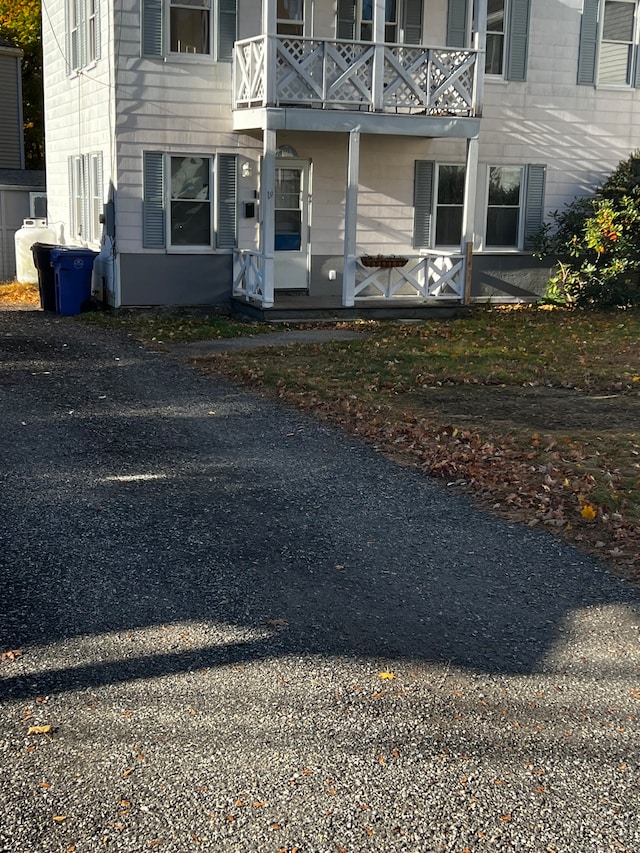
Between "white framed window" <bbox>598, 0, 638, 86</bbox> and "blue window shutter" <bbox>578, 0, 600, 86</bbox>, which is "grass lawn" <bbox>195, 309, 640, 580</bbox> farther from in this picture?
"white framed window" <bbox>598, 0, 638, 86</bbox>

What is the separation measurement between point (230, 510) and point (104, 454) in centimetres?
202

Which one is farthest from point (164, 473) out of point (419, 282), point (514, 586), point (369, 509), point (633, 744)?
point (419, 282)

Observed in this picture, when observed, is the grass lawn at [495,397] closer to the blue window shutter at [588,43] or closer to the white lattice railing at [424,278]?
the white lattice railing at [424,278]

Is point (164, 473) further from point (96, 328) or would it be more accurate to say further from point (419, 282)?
point (419, 282)

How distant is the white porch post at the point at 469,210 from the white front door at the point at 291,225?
3.00 m

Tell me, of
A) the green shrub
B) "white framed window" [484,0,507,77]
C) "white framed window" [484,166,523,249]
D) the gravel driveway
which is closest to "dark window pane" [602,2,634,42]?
"white framed window" [484,0,507,77]

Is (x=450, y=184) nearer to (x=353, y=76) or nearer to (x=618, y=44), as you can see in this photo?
(x=353, y=76)

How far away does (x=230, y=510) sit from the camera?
722 cm

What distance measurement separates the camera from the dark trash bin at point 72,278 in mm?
18172

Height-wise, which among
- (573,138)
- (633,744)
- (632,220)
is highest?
(573,138)

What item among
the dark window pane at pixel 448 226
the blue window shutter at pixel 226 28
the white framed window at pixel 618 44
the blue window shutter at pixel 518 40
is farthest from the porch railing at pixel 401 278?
the white framed window at pixel 618 44

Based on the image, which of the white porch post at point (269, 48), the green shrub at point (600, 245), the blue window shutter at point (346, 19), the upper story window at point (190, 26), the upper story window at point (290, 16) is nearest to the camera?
the white porch post at point (269, 48)

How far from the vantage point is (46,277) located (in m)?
18.7

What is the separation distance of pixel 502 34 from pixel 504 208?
3313mm
